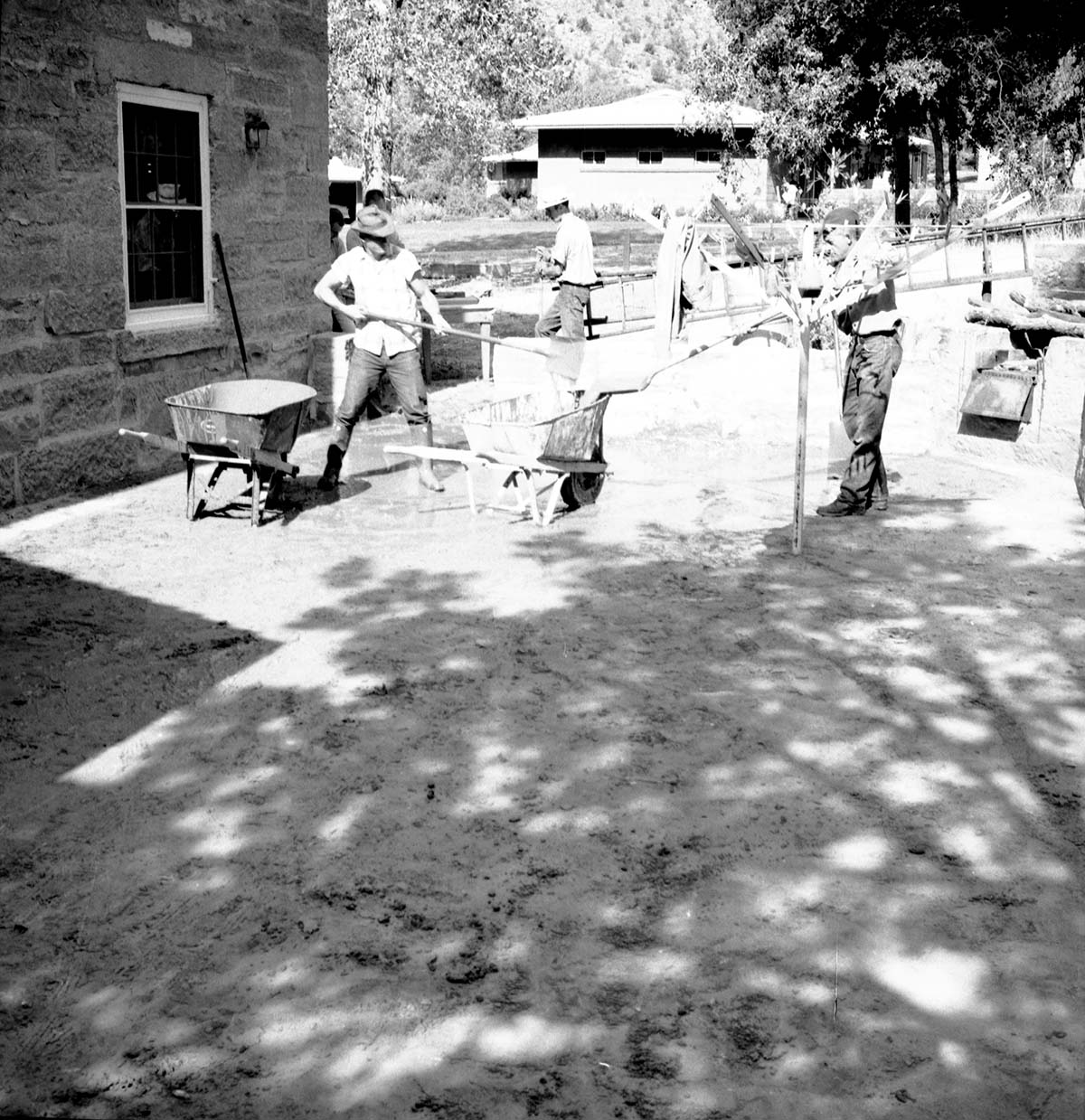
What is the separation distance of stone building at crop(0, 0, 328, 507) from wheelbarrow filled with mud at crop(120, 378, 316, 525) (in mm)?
1063

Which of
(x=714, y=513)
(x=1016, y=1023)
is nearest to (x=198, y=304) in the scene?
(x=714, y=513)

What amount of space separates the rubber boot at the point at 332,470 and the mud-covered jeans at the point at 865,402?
130 inches

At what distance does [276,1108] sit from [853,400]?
23.1 ft

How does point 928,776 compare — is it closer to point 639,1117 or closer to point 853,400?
point 639,1117

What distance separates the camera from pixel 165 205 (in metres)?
11.2

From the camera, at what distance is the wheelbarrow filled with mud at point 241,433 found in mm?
9023

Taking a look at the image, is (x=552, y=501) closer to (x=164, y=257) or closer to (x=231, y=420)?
(x=231, y=420)

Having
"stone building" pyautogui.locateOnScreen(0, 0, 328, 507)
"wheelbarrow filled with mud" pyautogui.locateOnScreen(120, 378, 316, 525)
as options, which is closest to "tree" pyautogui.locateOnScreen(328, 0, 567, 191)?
"stone building" pyautogui.locateOnScreen(0, 0, 328, 507)

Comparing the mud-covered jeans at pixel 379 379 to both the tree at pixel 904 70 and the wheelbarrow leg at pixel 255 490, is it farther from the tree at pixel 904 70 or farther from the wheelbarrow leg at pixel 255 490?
the tree at pixel 904 70

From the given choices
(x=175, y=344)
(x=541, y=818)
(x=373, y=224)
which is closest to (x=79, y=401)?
(x=175, y=344)

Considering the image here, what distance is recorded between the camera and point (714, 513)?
993 centimetres

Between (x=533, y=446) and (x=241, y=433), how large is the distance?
1.71 m

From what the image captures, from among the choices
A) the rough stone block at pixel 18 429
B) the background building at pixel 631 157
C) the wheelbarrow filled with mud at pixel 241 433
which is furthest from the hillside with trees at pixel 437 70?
the rough stone block at pixel 18 429

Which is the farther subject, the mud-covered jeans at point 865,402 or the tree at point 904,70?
the tree at point 904,70
